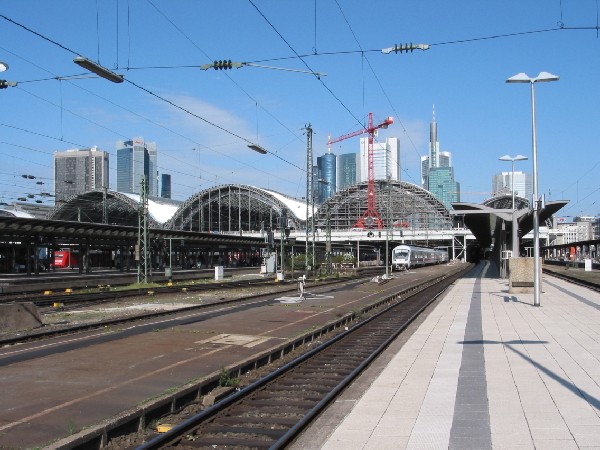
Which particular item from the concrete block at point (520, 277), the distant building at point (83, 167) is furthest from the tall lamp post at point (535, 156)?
the distant building at point (83, 167)

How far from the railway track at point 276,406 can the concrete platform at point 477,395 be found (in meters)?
0.32

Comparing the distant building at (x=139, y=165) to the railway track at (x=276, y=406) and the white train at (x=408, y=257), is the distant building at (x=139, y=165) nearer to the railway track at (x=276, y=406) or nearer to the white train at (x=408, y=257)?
Result: the white train at (x=408, y=257)

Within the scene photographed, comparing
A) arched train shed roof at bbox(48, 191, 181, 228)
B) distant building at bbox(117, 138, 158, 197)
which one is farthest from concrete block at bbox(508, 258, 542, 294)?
arched train shed roof at bbox(48, 191, 181, 228)

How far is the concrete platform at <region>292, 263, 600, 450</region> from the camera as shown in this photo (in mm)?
6990

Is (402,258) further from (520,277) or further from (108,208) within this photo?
(108,208)

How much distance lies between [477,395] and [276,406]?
2948 millimetres

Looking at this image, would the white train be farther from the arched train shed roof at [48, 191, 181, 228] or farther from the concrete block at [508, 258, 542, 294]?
the concrete block at [508, 258, 542, 294]

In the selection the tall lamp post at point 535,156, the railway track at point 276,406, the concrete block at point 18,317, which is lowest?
the railway track at point 276,406

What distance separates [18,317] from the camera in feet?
56.0

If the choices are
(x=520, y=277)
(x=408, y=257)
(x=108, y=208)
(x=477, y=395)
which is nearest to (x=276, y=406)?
(x=477, y=395)

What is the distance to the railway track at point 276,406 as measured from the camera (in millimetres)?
7219

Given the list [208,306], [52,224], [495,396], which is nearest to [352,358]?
[495,396]

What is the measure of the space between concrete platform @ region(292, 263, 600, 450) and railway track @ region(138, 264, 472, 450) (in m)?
0.32

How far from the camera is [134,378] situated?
1067 centimetres
